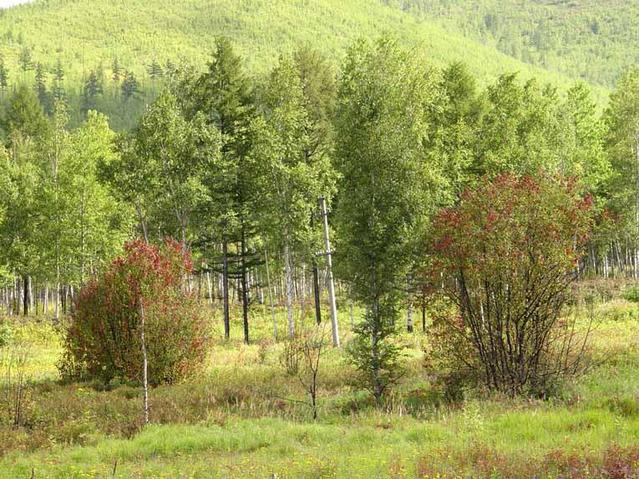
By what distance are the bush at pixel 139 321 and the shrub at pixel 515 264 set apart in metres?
8.67

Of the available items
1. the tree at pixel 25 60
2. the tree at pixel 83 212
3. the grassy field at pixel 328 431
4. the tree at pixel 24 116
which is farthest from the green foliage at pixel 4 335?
the tree at pixel 25 60

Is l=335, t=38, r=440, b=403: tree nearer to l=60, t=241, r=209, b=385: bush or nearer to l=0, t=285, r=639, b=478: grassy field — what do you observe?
l=0, t=285, r=639, b=478: grassy field

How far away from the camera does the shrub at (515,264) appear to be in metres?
15.0

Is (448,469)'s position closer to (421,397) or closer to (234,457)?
(234,457)

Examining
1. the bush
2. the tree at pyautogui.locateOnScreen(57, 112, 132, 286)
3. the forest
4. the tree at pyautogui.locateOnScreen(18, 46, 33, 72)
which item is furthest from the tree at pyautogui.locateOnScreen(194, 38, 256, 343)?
the tree at pyautogui.locateOnScreen(18, 46, 33, 72)

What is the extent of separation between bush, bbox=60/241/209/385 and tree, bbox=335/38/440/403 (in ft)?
18.7

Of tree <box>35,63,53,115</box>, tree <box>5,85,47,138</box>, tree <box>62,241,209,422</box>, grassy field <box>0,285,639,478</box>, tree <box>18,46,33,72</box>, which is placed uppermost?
tree <box>18,46,33,72</box>

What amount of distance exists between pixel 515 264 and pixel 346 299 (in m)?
4.87

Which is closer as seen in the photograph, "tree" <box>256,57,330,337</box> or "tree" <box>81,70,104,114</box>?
"tree" <box>256,57,330,337</box>

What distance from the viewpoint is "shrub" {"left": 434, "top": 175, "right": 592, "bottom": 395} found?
1498cm

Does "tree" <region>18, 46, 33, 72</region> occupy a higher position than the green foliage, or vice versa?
"tree" <region>18, 46, 33, 72</region>

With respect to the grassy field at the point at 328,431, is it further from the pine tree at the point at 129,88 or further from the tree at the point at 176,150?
the pine tree at the point at 129,88

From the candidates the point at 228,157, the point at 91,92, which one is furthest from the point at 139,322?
the point at 91,92

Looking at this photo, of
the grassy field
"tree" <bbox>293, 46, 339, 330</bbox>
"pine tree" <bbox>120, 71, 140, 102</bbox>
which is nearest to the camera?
the grassy field
